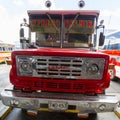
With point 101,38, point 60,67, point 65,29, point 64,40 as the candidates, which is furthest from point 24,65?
point 101,38

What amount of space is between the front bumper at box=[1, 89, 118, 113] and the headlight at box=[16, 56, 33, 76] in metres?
0.48

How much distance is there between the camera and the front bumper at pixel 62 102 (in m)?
4.25

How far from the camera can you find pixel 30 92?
15.5 ft

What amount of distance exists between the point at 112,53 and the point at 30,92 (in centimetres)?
798

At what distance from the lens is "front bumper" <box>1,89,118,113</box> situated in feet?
13.9

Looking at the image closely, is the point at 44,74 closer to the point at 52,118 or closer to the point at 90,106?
the point at 90,106

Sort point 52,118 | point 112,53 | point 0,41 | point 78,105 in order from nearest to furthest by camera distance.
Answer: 1. point 78,105
2. point 52,118
3. point 112,53
4. point 0,41

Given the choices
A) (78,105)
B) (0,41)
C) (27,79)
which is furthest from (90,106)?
(0,41)

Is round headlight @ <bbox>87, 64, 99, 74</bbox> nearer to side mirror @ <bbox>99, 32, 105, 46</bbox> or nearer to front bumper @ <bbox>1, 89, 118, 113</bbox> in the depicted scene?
front bumper @ <bbox>1, 89, 118, 113</bbox>

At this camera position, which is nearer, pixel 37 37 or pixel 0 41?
pixel 37 37

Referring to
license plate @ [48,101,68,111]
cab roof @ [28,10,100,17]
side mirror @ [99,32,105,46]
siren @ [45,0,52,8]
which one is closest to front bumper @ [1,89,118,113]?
license plate @ [48,101,68,111]

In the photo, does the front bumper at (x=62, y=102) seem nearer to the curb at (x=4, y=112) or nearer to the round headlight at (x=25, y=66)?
the round headlight at (x=25, y=66)

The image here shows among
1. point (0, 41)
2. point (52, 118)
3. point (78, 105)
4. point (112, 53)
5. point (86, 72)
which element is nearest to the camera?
point (78, 105)

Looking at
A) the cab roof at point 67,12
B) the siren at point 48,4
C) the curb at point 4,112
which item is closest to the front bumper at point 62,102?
the curb at point 4,112
